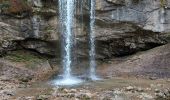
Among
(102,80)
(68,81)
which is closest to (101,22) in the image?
(102,80)

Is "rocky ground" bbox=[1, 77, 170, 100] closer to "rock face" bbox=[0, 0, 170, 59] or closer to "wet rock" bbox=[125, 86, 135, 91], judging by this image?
"wet rock" bbox=[125, 86, 135, 91]

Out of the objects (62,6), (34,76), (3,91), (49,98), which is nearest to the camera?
(49,98)

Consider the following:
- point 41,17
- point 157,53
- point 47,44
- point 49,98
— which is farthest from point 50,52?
point 49,98

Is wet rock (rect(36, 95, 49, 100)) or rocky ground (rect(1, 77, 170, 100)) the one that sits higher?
wet rock (rect(36, 95, 49, 100))

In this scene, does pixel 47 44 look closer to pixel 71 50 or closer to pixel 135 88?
pixel 71 50

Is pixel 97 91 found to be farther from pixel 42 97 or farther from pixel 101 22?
pixel 101 22

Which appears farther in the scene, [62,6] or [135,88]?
[62,6]

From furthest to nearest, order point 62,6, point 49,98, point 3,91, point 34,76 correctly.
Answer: point 62,6
point 34,76
point 3,91
point 49,98

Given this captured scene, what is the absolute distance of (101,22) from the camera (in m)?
25.8

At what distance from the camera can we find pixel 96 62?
26953mm

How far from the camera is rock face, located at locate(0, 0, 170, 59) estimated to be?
25.4 meters

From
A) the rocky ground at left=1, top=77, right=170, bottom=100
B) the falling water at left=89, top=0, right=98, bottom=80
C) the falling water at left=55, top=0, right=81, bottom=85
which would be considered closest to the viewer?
the rocky ground at left=1, top=77, right=170, bottom=100

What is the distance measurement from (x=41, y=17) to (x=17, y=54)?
2685mm

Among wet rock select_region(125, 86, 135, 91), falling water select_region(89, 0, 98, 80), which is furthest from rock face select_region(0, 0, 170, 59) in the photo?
wet rock select_region(125, 86, 135, 91)
